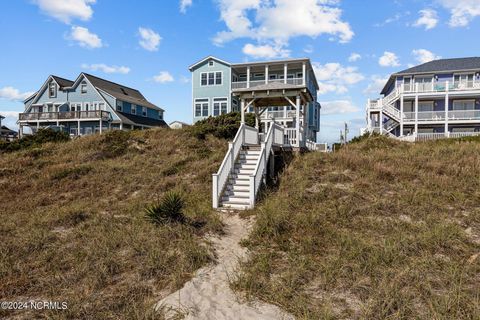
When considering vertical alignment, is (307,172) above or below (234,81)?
below

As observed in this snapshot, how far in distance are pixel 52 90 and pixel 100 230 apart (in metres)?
38.5

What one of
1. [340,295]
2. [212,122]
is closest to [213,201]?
[340,295]

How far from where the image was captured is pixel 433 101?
107ft

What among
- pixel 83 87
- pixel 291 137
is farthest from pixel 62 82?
pixel 291 137

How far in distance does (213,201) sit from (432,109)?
102 feet

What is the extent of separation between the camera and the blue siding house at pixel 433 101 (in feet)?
95.6

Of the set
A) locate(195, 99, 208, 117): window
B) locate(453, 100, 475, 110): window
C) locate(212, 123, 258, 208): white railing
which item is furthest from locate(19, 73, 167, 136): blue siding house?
locate(453, 100, 475, 110): window

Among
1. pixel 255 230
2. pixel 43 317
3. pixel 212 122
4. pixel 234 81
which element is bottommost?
pixel 43 317

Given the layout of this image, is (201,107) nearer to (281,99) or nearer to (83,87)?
(83,87)

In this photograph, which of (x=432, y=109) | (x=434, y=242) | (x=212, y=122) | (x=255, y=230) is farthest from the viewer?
(x=432, y=109)

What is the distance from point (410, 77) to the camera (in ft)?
108

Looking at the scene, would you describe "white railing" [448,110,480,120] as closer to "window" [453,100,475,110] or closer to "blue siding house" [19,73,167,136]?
"window" [453,100,475,110]

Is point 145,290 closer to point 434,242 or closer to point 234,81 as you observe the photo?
point 434,242

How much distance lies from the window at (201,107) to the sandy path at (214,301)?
2952 centimetres
